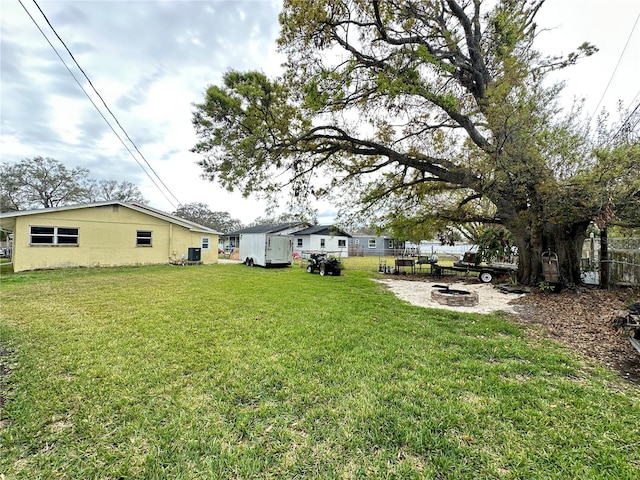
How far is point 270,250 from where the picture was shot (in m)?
15.7

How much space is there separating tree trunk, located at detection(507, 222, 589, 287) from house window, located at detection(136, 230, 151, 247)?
1744cm

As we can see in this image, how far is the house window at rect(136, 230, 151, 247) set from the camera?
1493 centimetres

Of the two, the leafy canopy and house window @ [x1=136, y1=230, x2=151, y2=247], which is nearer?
the leafy canopy

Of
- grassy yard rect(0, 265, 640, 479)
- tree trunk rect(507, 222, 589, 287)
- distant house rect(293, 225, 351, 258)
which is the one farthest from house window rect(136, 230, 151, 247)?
tree trunk rect(507, 222, 589, 287)

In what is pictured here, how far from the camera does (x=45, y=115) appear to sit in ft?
30.5

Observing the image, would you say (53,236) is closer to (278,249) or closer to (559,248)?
(278,249)

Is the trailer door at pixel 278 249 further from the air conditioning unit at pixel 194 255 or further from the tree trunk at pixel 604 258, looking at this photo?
the tree trunk at pixel 604 258

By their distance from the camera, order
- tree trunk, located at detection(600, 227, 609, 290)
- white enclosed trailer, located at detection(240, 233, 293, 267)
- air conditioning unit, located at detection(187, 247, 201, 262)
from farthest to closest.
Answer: air conditioning unit, located at detection(187, 247, 201, 262)
white enclosed trailer, located at detection(240, 233, 293, 267)
tree trunk, located at detection(600, 227, 609, 290)

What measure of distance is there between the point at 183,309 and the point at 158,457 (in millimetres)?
4252

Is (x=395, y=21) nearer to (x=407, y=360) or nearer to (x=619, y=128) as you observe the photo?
(x=619, y=128)

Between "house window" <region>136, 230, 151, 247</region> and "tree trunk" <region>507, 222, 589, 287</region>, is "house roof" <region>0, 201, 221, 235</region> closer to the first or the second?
"house window" <region>136, 230, 151, 247</region>

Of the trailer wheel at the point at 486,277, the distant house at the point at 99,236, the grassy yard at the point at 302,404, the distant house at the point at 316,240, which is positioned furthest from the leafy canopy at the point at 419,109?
the distant house at the point at 316,240

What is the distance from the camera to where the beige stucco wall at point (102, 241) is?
12.0 meters

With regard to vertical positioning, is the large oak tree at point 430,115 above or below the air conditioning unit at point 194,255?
above
